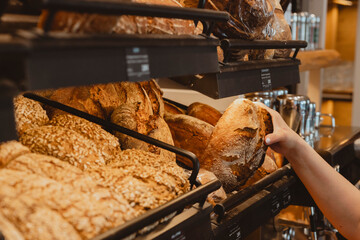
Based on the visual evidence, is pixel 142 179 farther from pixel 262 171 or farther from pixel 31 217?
pixel 262 171

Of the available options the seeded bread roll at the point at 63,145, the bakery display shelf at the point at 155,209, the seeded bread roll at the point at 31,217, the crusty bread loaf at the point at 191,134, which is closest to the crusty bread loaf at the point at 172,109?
the crusty bread loaf at the point at 191,134

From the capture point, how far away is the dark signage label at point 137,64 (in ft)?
2.20

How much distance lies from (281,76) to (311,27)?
200 centimetres

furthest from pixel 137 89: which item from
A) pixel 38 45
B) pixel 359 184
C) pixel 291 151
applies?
pixel 359 184

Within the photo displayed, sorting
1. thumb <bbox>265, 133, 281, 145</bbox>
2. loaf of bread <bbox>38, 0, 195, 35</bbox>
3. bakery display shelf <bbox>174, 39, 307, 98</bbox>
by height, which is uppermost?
loaf of bread <bbox>38, 0, 195, 35</bbox>

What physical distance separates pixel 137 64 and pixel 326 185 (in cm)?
106

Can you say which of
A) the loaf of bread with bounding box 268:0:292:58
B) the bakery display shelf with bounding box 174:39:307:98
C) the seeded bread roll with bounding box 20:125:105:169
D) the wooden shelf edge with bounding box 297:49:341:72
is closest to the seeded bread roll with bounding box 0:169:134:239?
the seeded bread roll with bounding box 20:125:105:169

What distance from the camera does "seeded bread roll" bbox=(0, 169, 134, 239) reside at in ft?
2.07

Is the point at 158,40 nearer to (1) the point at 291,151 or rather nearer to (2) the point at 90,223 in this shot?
(2) the point at 90,223

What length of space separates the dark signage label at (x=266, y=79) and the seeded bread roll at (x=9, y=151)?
762 millimetres

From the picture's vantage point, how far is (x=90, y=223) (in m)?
0.64

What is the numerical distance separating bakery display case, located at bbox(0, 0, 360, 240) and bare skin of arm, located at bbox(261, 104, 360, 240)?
0.11 metres

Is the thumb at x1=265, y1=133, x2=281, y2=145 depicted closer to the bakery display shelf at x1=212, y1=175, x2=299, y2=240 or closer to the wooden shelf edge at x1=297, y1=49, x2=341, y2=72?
the bakery display shelf at x1=212, y1=175, x2=299, y2=240

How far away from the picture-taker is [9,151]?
72 cm
